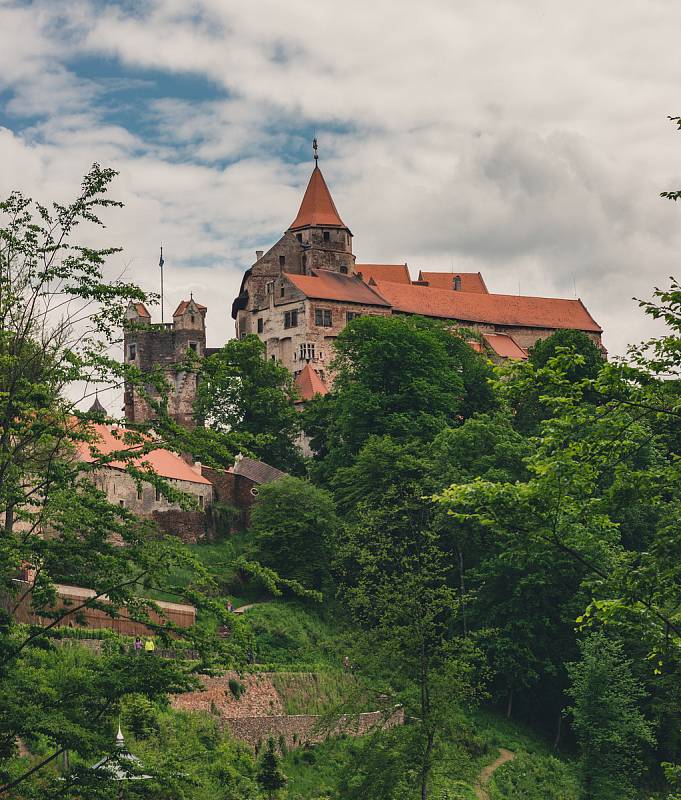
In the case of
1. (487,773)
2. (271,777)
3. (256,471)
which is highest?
(256,471)

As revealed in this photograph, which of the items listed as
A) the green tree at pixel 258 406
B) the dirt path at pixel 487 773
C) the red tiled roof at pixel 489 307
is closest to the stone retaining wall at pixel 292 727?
the dirt path at pixel 487 773

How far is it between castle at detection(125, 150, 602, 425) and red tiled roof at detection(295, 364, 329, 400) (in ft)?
0.29

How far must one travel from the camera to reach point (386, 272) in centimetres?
11100

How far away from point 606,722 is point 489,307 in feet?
226

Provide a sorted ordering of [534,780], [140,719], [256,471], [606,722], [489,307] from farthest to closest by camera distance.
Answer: [489,307], [256,471], [534,780], [606,722], [140,719]

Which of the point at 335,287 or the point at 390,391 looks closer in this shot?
the point at 390,391

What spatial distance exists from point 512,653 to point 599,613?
29.5 metres

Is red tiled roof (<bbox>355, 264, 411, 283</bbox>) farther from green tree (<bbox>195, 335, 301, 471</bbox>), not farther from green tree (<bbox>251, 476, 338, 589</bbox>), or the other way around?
green tree (<bbox>251, 476, 338, 589</bbox>)

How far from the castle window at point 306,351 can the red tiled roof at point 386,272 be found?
1780 cm

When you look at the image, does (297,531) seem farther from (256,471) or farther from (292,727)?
(292,727)

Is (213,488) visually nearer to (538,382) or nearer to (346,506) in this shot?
(346,506)


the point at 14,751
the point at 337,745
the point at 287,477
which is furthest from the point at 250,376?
the point at 14,751

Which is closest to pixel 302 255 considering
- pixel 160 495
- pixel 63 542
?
pixel 160 495

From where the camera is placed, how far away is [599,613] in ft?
58.0
